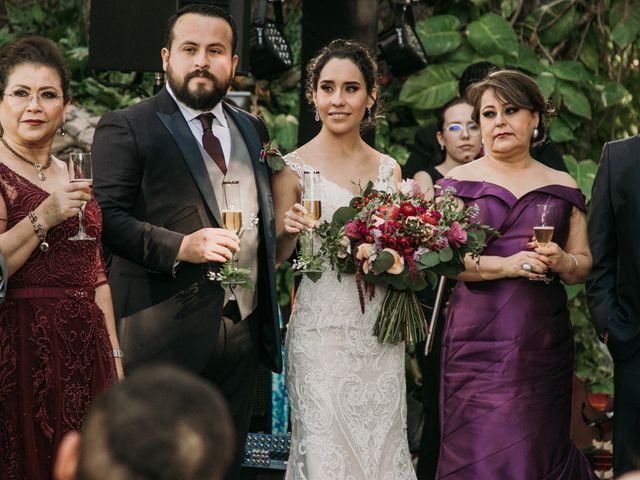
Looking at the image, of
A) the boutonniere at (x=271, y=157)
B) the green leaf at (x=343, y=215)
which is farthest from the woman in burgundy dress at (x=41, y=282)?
the green leaf at (x=343, y=215)

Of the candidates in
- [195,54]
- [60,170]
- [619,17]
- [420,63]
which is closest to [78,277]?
[60,170]

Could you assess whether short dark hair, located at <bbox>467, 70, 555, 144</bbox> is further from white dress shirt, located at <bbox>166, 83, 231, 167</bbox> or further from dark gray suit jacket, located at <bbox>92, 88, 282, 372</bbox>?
dark gray suit jacket, located at <bbox>92, 88, 282, 372</bbox>

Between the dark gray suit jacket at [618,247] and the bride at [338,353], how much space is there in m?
0.97

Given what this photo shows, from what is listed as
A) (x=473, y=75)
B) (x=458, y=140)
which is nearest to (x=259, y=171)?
(x=458, y=140)

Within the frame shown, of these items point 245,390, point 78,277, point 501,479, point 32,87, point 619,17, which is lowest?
point 501,479

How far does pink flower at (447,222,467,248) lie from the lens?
541 centimetres

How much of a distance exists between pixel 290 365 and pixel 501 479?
1.11 m

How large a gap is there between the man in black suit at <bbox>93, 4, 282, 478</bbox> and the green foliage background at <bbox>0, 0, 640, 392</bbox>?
4.36 meters

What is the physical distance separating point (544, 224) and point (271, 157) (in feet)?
4.05

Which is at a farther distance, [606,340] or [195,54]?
[606,340]

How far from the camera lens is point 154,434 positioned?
2.14 m

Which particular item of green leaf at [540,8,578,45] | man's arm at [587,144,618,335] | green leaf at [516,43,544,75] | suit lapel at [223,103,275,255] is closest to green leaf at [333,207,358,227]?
suit lapel at [223,103,275,255]

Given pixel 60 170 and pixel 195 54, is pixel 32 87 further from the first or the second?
pixel 195 54

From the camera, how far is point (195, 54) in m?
5.27
